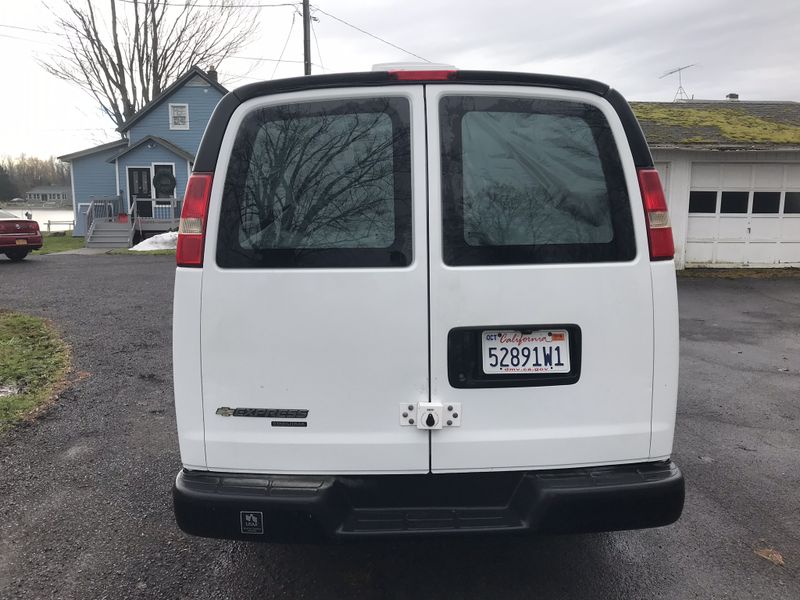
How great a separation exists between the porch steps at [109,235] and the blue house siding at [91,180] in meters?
4.43

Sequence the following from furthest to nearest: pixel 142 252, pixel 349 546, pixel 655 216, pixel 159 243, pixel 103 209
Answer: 1. pixel 103 209
2. pixel 159 243
3. pixel 142 252
4. pixel 349 546
5. pixel 655 216

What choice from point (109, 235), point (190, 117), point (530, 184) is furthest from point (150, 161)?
point (530, 184)

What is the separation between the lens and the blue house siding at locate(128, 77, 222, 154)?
2675 cm

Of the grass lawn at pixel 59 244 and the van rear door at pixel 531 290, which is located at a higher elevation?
the van rear door at pixel 531 290

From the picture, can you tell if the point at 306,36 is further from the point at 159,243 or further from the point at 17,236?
the point at 17,236

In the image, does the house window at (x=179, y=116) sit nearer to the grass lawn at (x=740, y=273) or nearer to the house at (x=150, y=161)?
the house at (x=150, y=161)

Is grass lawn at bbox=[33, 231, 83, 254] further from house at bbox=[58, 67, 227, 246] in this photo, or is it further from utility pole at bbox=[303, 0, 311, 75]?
utility pole at bbox=[303, 0, 311, 75]

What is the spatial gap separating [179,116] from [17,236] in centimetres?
1236

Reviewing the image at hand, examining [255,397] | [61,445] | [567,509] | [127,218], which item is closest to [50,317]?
[61,445]

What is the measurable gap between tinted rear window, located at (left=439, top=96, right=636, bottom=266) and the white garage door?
13980 mm

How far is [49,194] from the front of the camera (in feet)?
180

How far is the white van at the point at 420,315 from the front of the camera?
2.40m

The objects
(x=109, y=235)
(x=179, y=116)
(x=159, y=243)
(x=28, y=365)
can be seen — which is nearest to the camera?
(x=28, y=365)

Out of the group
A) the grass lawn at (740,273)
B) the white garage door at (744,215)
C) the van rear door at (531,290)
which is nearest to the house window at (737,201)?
the white garage door at (744,215)
